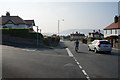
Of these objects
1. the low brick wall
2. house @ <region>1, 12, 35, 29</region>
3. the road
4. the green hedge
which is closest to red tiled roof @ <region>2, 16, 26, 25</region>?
house @ <region>1, 12, 35, 29</region>

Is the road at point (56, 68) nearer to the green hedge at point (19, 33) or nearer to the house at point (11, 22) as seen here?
the green hedge at point (19, 33)

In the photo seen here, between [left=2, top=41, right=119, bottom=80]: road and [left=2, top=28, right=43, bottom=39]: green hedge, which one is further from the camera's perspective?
[left=2, top=28, right=43, bottom=39]: green hedge

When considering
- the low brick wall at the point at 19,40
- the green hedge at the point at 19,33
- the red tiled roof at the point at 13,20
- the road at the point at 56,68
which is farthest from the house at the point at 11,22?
the road at the point at 56,68

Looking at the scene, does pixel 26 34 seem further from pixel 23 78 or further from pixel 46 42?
pixel 23 78

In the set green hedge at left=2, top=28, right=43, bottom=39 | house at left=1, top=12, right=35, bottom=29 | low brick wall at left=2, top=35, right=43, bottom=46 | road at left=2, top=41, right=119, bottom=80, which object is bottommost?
road at left=2, top=41, right=119, bottom=80

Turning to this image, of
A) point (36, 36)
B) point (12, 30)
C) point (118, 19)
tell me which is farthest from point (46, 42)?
point (118, 19)

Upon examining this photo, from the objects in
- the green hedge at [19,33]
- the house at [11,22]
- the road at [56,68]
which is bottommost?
the road at [56,68]

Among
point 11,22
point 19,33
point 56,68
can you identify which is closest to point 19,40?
point 19,33

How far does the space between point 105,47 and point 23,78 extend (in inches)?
504

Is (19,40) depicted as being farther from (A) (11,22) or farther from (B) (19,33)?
(A) (11,22)

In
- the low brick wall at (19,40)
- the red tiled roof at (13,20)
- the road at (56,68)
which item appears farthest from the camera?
the red tiled roof at (13,20)

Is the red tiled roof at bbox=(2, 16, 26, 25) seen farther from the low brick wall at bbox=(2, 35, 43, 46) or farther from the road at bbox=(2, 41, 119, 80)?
the road at bbox=(2, 41, 119, 80)

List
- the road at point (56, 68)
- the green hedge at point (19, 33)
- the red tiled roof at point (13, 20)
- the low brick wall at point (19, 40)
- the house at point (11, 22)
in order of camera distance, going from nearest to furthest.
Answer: the road at point (56, 68) → the low brick wall at point (19, 40) → the green hedge at point (19, 33) → the house at point (11, 22) → the red tiled roof at point (13, 20)

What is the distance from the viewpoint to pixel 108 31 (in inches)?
1969
